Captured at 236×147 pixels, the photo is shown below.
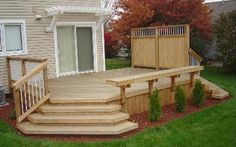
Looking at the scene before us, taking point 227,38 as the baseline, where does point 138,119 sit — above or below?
below

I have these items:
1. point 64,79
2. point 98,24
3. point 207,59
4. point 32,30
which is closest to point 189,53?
point 98,24

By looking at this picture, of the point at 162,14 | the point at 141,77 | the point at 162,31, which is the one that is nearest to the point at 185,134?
the point at 141,77

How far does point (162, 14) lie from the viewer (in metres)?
16.2

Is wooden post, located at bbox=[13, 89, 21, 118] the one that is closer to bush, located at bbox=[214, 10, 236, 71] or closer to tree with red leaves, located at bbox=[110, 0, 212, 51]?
tree with red leaves, located at bbox=[110, 0, 212, 51]

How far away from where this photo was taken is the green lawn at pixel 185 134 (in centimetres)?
630

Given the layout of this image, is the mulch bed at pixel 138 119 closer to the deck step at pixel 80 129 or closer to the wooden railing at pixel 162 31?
the deck step at pixel 80 129

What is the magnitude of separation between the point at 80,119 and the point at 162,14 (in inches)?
413

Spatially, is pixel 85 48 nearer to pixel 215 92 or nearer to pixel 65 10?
pixel 65 10

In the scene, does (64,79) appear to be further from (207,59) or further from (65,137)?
(207,59)

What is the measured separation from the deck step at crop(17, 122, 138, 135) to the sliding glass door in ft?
16.3

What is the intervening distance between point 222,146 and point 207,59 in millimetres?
14843

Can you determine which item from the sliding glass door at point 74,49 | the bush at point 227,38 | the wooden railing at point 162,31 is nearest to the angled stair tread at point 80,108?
the sliding glass door at point 74,49

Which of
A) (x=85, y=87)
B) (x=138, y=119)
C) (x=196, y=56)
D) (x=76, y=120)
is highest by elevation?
(x=196, y=56)

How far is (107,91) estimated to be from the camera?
8.55 metres
